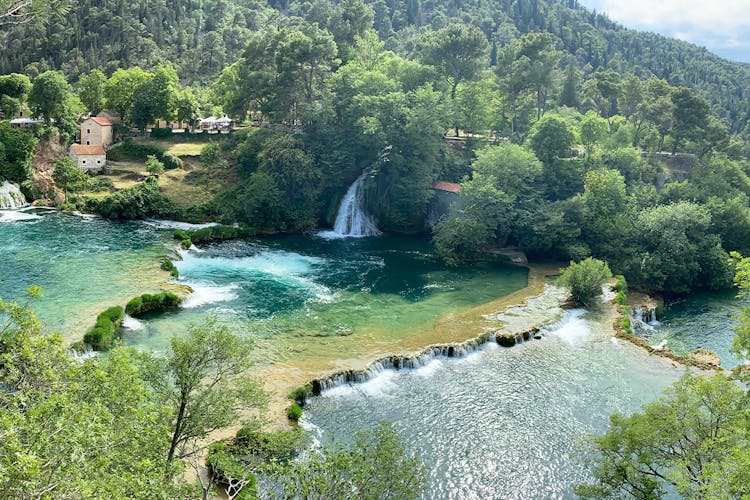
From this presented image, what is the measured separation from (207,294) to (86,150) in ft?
106

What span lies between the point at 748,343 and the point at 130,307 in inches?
1327

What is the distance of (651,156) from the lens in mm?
73500

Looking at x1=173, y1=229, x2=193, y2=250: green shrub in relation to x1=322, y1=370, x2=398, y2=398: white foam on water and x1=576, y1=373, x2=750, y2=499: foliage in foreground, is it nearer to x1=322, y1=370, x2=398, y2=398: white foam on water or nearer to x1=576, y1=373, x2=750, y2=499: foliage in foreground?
x1=322, y1=370, x2=398, y2=398: white foam on water

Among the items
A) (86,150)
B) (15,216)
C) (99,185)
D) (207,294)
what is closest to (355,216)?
(207,294)

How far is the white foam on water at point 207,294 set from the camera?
1683 inches

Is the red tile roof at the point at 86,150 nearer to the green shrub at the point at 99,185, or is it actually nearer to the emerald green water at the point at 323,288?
the green shrub at the point at 99,185

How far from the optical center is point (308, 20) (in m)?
92.8

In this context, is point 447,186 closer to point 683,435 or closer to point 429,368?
point 429,368

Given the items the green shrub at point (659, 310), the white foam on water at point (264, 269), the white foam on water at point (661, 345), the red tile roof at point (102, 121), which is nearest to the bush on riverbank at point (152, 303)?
the white foam on water at point (264, 269)

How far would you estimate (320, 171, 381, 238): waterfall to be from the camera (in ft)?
212

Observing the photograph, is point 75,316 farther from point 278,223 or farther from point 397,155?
point 397,155

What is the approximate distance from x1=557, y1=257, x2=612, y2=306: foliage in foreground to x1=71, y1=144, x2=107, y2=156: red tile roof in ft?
165

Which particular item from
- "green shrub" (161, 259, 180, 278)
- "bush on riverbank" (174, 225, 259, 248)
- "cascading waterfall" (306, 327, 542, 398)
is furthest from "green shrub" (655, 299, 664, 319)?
"green shrub" (161, 259, 180, 278)

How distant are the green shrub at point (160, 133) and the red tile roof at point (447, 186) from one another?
34255 mm
